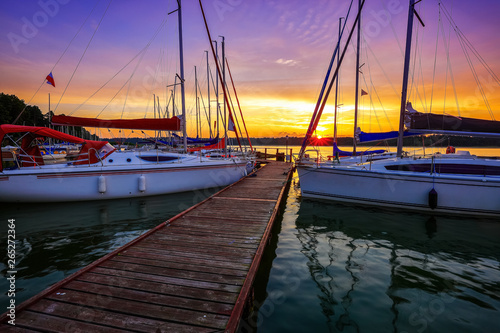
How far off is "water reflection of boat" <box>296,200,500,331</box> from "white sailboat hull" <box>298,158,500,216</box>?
1.79ft

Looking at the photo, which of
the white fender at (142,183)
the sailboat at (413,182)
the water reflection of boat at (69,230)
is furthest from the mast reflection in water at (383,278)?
the white fender at (142,183)

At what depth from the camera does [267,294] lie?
457cm

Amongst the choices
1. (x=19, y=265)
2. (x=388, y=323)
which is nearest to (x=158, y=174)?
(x=19, y=265)

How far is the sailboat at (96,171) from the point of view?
9.79 metres

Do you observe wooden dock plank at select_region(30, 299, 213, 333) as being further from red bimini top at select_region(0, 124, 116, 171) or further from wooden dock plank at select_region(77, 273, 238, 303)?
red bimini top at select_region(0, 124, 116, 171)

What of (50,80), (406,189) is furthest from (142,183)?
(406,189)

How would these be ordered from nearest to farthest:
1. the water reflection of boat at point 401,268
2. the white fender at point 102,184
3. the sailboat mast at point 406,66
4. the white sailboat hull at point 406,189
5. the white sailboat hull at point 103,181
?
the water reflection of boat at point 401,268
the white sailboat hull at point 406,189
the white sailboat hull at point 103,181
the sailboat mast at point 406,66
the white fender at point 102,184

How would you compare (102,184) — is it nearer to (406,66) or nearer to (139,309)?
(139,309)

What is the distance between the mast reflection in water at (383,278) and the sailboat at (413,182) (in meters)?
0.76

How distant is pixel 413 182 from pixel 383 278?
5.56 meters

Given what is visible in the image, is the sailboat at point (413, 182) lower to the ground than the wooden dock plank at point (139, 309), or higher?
higher

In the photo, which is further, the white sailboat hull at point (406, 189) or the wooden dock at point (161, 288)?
the white sailboat hull at point (406, 189)

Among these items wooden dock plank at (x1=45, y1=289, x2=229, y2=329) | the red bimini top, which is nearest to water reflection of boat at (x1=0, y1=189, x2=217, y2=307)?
wooden dock plank at (x1=45, y1=289, x2=229, y2=329)

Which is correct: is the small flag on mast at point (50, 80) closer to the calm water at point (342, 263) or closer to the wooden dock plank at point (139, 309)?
the calm water at point (342, 263)
